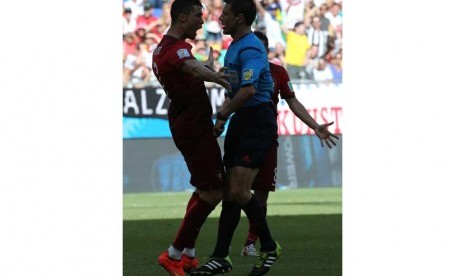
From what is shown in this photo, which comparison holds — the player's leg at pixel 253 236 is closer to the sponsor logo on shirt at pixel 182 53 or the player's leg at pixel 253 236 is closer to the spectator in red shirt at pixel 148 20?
the sponsor logo on shirt at pixel 182 53

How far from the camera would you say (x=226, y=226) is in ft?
31.6

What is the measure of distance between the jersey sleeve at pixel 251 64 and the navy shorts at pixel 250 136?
38 centimetres

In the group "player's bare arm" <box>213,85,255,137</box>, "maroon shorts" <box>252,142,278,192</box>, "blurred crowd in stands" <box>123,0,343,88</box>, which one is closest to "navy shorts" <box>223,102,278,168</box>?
"player's bare arm" <box>213,85,255,137</box>

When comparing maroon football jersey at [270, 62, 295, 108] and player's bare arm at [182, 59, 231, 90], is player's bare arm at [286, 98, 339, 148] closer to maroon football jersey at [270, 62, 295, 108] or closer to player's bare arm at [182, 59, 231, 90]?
maroon football jersey at [270, 62, 295, 108]

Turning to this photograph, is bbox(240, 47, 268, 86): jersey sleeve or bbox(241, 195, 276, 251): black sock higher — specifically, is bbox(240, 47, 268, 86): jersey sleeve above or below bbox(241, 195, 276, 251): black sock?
above

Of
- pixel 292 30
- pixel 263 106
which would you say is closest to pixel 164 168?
pixel 292 30

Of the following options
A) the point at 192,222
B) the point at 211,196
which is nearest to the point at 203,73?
the point at 211,196

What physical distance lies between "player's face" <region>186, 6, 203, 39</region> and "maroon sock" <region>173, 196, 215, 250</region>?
1.27m

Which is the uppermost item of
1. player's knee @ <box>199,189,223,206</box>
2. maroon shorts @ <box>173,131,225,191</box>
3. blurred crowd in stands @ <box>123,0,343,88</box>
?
blurred crowd in stands @ <box>123,0,343,88</box>

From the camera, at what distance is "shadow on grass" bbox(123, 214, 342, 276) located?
33.4 ft

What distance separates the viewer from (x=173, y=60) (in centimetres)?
923

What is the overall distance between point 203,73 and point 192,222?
1286 mm
